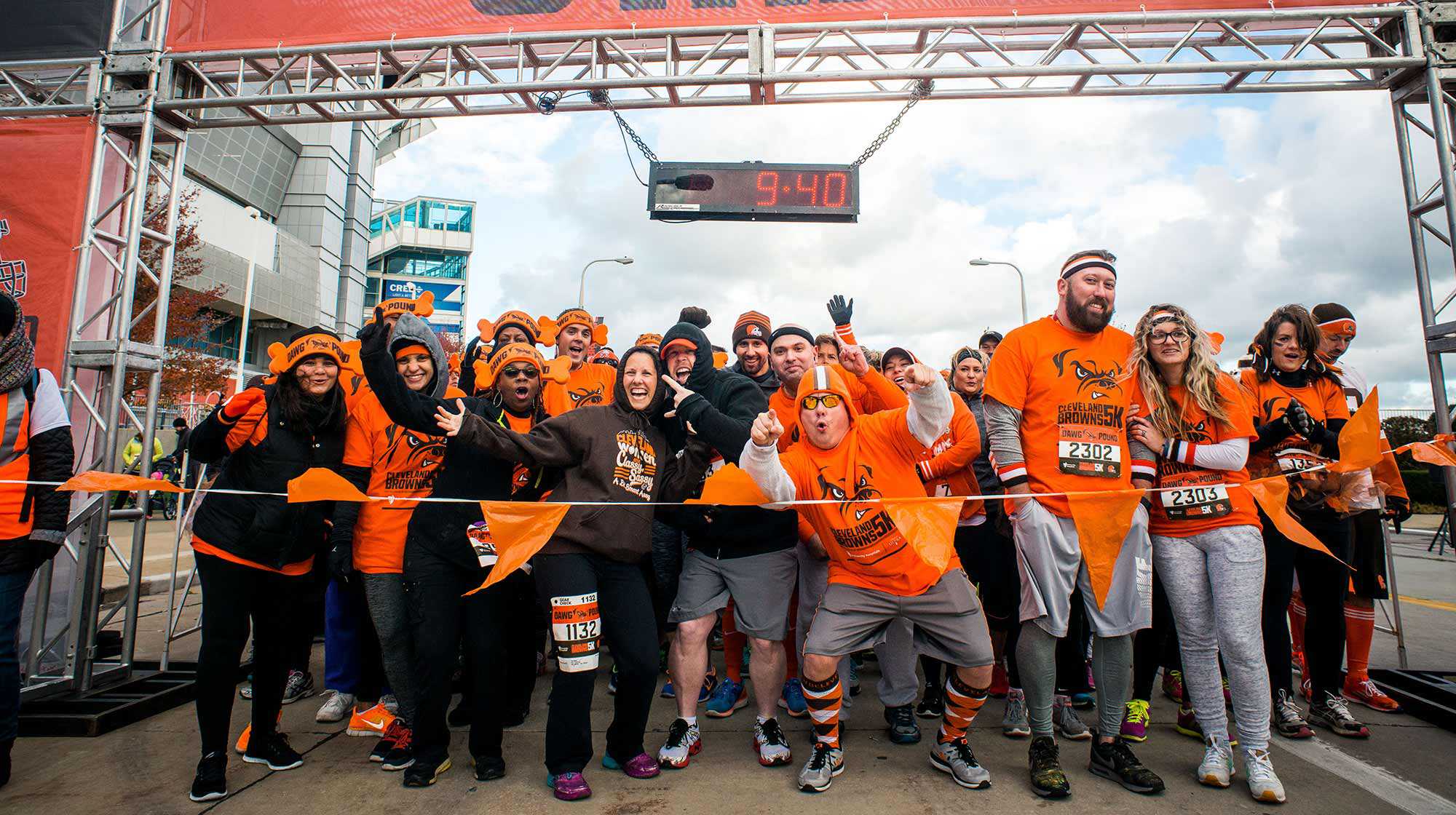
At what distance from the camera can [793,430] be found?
14.1 feet

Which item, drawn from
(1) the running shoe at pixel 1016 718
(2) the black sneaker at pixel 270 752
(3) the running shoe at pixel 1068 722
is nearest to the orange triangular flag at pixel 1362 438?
(3) the running shoe at pixel 1068 722

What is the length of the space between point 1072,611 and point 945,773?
1.36 metres

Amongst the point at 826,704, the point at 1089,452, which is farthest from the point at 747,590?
the point at 1089,452

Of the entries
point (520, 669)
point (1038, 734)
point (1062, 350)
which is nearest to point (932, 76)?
point (1062, 350)

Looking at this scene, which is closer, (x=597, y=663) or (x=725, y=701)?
(x=597, y=663)

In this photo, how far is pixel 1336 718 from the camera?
12.6ft

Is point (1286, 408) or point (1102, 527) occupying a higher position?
point (1286, 408)

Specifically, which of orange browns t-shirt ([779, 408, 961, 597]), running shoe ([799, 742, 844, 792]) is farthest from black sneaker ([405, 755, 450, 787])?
orange browns t-shirt ([779, 408, 961, 597])

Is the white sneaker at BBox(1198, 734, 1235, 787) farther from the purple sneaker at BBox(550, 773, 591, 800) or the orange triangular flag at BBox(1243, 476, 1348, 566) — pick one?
the purple sneaker at BBox(550, 773, 591, 800)

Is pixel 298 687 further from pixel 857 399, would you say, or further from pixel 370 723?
pixel 857 399

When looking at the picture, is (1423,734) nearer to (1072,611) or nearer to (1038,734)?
(1072,611)

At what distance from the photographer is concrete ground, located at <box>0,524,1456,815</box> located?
9.99 feet

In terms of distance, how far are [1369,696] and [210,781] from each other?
19.9 ft

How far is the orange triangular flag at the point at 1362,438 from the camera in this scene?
3.69 metres
